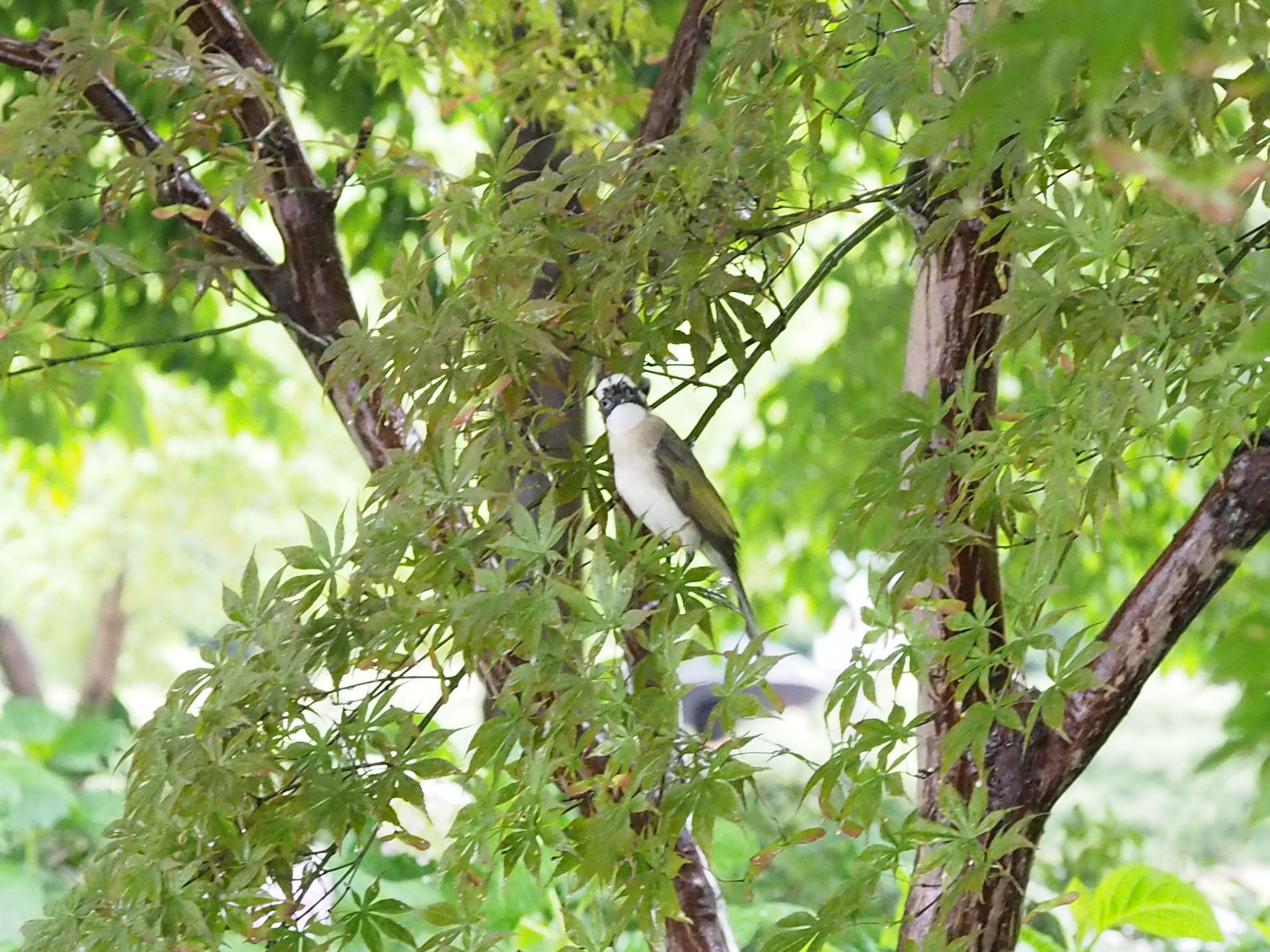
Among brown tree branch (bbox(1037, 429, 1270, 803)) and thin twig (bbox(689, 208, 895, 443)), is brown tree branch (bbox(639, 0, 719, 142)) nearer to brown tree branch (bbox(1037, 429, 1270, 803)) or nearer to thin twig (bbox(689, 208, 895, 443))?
thin twig (bbox(689, 208, 895, 443))

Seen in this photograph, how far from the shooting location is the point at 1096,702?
1118mm

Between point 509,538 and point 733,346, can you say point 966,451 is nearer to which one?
point 733,346

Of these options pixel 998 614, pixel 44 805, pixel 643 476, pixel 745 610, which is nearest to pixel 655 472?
pixel 643 476

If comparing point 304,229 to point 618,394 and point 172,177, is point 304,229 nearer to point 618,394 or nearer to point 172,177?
point 172,177

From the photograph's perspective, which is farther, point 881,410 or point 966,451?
point 881,410

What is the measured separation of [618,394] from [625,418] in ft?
0.10

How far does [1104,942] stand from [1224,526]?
59.6 inches

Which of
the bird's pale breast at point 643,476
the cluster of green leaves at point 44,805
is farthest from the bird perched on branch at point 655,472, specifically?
the cluster of green leaves at point 44,805

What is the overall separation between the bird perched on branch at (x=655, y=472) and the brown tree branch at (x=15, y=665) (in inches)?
182

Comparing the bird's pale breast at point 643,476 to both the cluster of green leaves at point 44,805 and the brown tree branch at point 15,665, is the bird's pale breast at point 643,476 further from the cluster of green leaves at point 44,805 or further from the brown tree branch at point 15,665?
the brown tree branch at point 15,665

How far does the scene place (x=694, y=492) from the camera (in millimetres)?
1206

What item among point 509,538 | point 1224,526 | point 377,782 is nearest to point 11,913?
point 377,782

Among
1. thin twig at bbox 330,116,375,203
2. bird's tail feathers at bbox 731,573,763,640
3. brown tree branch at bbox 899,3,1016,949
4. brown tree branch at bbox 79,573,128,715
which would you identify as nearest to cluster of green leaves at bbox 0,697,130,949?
thin twig at bbox 330,116,375,203

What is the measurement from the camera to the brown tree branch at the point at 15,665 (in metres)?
5.12
